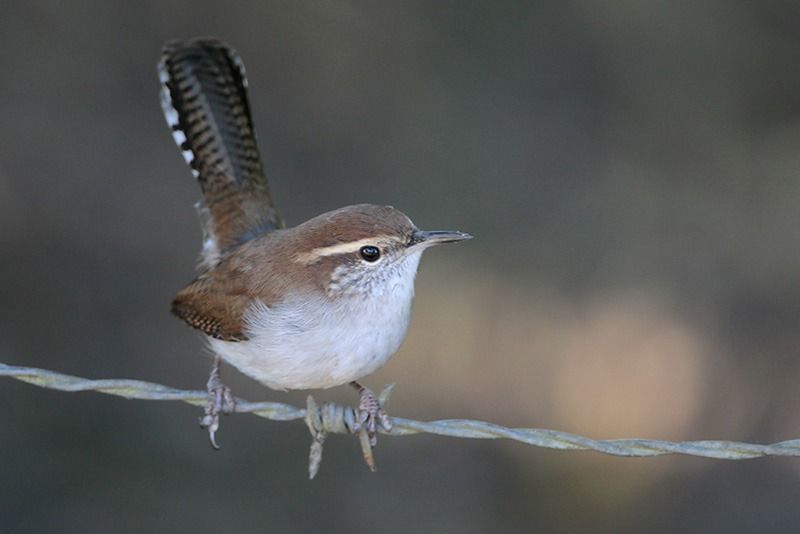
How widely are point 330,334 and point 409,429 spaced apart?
726 mm

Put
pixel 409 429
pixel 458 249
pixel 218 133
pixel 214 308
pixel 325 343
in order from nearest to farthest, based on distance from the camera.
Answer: pixel 409 429
pixel 325 343
pixel 214 308
pixel 218 133
pixel 458 249

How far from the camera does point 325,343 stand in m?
4.37

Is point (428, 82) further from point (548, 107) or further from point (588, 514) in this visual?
point (588, 514)

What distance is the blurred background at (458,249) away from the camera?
798 centimetres

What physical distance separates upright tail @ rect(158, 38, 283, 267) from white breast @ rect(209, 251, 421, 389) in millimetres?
1226

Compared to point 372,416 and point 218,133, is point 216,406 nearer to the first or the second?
point 372,416

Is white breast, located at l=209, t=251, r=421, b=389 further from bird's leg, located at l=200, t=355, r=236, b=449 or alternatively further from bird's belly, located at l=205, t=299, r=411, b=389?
bird's leg, located at l=200, t=355, r=236, b=449

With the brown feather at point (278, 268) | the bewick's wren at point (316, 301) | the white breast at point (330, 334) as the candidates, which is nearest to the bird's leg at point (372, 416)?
the bewick's wren at point (316, 301)

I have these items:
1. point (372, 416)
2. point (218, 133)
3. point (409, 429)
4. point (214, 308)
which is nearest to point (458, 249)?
point (218, 133)

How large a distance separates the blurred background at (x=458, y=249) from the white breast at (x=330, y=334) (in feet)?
11.7

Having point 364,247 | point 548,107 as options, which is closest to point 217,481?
point 364,247

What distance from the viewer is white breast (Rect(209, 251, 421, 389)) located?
4359 mm

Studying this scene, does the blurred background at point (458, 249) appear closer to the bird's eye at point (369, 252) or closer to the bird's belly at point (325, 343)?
the bird's belly at point (325, 343)

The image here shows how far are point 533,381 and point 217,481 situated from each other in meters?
2.55
